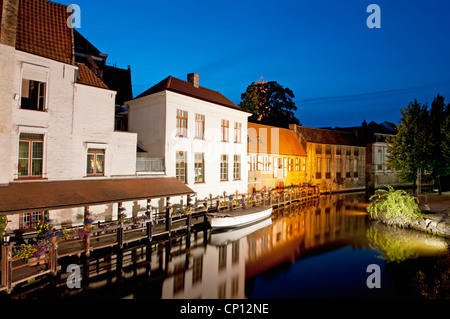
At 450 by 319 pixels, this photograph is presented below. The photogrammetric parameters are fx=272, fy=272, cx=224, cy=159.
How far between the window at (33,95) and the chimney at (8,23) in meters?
1.63

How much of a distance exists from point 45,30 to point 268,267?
15.0 meters

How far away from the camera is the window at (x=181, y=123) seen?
1861 cm

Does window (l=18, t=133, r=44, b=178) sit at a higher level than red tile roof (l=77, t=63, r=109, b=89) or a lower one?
lower

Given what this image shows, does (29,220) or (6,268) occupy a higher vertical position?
(29,220)

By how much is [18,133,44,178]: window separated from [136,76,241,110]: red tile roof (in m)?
8.09

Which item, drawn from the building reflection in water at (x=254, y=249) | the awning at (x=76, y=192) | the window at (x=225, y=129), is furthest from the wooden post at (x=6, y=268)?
the window at (x=225, y=129)

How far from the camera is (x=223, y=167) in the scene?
22188 mm

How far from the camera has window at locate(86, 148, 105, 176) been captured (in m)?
14.1

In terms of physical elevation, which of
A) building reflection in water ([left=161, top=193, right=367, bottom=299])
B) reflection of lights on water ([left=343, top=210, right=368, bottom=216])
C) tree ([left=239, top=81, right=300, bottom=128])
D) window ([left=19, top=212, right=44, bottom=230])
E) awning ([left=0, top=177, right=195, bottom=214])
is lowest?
building reflection in water ([left=161, top=193, right=367, bottom=299])

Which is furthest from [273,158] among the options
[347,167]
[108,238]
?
[108,238]

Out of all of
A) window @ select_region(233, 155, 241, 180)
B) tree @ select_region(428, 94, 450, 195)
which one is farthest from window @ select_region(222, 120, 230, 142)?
tree @ select_region(428, 94, 450, 195)

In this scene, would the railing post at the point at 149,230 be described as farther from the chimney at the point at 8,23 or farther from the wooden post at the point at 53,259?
the chimney at the point at 8,23

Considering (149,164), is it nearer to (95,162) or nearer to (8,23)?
(95,162)

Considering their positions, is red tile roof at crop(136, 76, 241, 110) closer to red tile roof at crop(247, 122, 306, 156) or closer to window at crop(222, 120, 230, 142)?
window at crop(222, 120, 230, 142)
